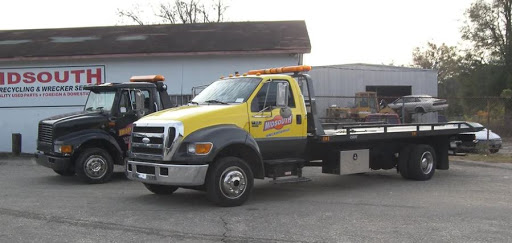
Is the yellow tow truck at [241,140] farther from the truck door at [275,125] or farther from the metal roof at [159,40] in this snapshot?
the metal roof at [159,40]

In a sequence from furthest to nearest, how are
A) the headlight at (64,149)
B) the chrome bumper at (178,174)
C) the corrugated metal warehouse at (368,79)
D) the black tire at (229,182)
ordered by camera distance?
the corrugated metal warehouse at (368,79)
the headlight at (64,149)
the black tire at (229,182)
the chrome bumper at (178,174)

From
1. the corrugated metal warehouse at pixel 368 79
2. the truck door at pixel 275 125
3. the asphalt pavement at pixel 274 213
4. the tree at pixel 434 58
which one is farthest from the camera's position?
the tree at pixel 434 58

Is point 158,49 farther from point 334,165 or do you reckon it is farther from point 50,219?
point 50,219

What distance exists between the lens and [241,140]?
8.15 m

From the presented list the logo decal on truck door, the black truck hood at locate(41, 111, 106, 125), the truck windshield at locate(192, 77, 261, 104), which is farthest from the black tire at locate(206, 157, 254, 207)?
the black truck hood at locate(41, 111, 106, 125)

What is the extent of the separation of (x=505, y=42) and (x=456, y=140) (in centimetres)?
3292

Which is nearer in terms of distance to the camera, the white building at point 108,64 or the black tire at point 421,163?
the black tire at point 421,163

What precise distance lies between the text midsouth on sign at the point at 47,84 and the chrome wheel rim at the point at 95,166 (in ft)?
24.1

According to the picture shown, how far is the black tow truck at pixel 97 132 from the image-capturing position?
35.7ft

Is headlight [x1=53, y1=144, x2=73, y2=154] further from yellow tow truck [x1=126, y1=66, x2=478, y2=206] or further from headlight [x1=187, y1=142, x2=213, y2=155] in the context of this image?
headlight [x1=187, y1=142, x2=213, y2=155]

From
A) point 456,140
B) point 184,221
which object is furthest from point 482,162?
point 184,221

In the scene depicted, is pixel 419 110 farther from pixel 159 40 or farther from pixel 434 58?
pixel 434 58

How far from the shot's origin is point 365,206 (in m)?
8.38

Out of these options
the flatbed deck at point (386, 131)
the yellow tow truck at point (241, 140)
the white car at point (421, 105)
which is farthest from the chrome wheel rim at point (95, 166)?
the white car at point (421, 105)
